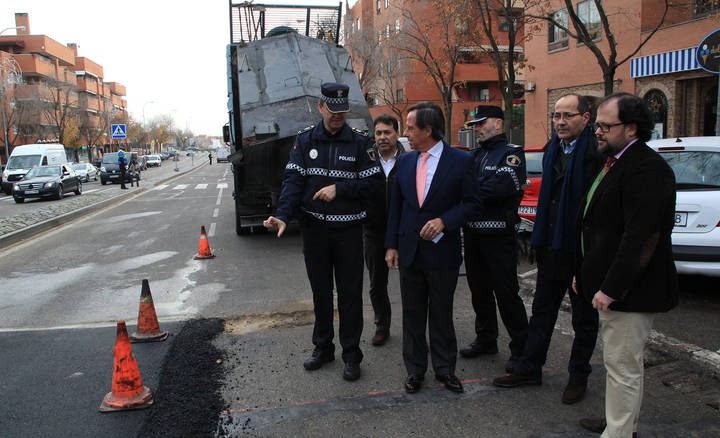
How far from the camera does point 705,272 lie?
5277mm

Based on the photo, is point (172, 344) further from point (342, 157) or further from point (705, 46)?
point (705, 46)

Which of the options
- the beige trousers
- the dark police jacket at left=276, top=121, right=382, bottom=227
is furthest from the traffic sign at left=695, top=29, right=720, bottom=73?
the beige trousers

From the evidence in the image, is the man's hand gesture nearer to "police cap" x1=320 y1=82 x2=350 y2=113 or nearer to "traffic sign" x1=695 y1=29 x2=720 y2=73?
"police cap" x1=320 y1=82 x2=350 y2=113

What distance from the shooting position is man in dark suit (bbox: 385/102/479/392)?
141 inches

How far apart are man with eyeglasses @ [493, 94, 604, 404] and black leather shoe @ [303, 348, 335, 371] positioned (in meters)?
1.32

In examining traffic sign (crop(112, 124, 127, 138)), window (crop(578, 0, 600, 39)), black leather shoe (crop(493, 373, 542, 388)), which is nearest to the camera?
black leather shoe (crop(493, 373, 542, 388))

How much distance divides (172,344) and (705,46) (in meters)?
8.38

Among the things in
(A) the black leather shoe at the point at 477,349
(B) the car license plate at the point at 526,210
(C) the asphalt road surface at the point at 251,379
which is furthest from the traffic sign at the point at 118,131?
(A) the black leather shoe at the point at 477,349

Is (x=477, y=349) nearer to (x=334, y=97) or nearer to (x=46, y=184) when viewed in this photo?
(x=334, y=97)

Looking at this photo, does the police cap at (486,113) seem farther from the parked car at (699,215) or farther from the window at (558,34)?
the window at (558,34)

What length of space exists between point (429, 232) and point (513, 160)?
0.98m

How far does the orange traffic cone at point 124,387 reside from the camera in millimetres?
3537

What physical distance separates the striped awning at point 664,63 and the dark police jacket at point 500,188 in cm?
1364

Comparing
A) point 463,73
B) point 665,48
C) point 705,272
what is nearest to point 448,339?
point 705,272
